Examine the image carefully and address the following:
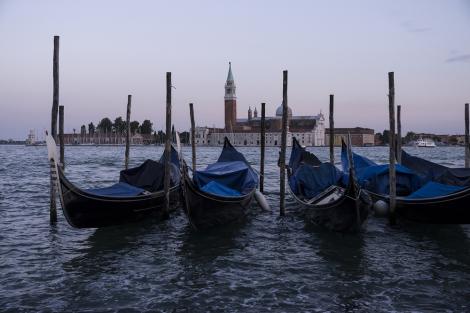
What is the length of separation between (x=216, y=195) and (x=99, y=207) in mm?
1804

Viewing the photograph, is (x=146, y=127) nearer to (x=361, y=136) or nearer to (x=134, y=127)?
(x=134, y=127)

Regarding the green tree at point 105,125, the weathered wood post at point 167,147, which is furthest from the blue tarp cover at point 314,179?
the green tree at point 105,125

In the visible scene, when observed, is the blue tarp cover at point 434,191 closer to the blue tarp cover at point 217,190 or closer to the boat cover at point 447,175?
the boat cover at point 447,175

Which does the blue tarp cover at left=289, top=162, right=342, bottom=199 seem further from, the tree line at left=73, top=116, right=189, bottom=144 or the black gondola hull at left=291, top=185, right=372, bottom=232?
the tree line at left=73, top=116, right=189, bottom=144

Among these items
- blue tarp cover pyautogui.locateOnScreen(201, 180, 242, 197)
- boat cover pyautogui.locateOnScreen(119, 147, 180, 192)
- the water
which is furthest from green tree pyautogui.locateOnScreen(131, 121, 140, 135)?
blue tarp cover pyautogui.locateOnScreen(201, 180, 242, 197)

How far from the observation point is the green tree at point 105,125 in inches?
4409

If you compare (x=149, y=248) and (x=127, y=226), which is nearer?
(x=149, y=248)

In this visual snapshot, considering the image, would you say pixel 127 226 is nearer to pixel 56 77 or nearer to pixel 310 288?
pixel 56 77

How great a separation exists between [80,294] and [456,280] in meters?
4.10

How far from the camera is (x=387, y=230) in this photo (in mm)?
8008

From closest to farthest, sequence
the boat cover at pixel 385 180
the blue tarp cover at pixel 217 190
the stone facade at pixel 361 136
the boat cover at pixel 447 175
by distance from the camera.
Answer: the blue tarp cover at pixel 217 190 → the boat cover at pixel 447 175 → the boat cover at pixel 385 180 → the stone facade at pixel 361 136

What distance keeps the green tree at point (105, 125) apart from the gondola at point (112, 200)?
4186 inches

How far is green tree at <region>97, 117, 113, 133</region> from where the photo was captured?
112 metres

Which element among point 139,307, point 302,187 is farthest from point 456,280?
point 302,187
